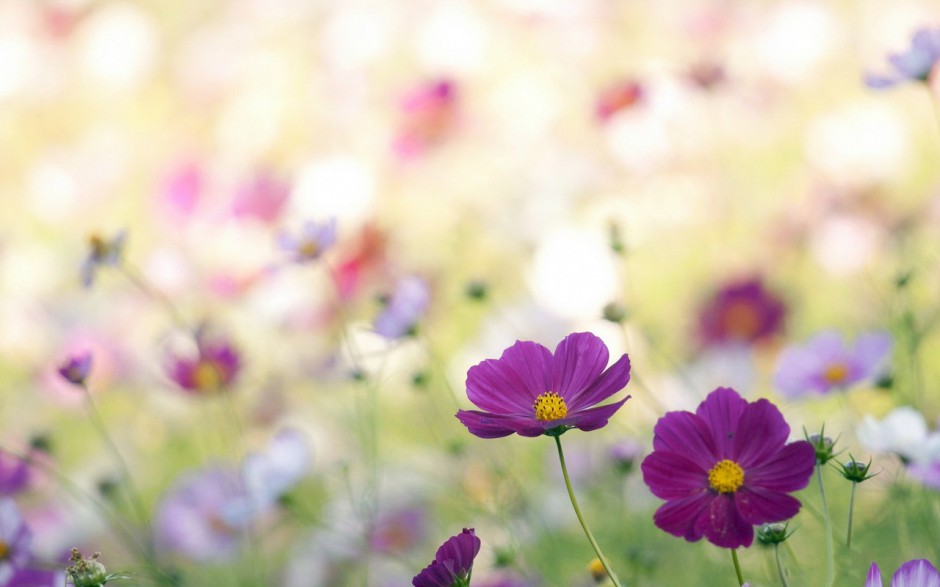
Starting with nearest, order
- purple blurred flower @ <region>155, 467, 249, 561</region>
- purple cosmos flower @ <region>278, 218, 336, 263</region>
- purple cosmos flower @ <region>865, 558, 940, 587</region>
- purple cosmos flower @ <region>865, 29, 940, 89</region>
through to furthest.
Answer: purple cosmos flower @ <region>865, 558, 940, 587</region>
purple cosmos flower @ <region>865, 29, 940, 89</region>
purple cosmos flower @ <region>278, 218, 336, 263</region>
purple blurred flower @ <region>155, 467, 249, 561</region>

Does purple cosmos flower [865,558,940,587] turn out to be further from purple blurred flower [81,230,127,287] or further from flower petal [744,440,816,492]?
purple blurred flower [81,230,127,287]

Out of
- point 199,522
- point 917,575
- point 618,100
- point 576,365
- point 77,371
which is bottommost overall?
point 917,575

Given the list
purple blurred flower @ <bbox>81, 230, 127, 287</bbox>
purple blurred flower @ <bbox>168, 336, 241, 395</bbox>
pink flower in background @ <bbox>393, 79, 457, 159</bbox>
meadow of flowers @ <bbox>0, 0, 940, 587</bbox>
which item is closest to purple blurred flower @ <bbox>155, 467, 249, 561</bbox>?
meadow of flowers @ <bbox>0, 0, 940, 587</bbox>

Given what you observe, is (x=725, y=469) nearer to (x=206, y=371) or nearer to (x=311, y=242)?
(x=311, y=242)

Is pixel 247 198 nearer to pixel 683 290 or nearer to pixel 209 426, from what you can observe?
pixel 209 426

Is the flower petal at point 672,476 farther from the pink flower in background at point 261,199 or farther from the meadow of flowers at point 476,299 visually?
the pink flower in background at point 261,199

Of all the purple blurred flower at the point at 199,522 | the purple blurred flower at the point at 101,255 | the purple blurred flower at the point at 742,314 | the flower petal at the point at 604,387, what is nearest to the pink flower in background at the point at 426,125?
the purple blurred flower at the point at 742,314

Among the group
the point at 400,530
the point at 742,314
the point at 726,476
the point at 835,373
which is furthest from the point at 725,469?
the point at 742,314
